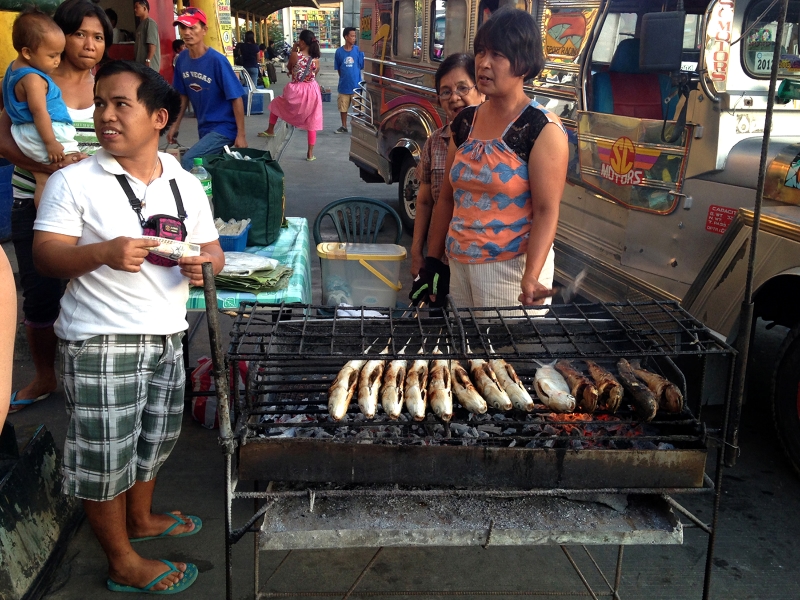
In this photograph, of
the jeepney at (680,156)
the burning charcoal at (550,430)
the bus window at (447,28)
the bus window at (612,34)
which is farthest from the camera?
the bus window at (447,28)

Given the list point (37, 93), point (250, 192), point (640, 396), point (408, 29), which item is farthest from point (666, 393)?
point (408, 29)

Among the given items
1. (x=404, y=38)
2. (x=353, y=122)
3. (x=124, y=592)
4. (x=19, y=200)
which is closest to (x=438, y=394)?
(x=124, y=592)

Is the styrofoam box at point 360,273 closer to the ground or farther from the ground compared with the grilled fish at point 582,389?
closer to the ground

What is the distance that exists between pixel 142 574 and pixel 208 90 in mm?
4321

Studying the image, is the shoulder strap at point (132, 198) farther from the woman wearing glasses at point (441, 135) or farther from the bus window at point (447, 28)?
the bus window at point (447, 28)

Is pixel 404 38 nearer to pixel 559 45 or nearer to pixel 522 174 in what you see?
pixel 559 45

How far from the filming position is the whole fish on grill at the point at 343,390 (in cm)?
213

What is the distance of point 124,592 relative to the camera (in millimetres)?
2689

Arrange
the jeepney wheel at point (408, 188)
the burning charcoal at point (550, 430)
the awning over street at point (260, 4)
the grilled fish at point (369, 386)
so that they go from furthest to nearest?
the awning over street at point (260, 4) < the jeepney wheel at point (408, 188) < the burning charcoal at point (550, 430) < the grilled fish at point (369, 386)

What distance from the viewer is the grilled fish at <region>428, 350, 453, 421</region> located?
7.00 feet

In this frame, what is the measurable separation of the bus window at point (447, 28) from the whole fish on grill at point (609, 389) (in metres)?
4.63

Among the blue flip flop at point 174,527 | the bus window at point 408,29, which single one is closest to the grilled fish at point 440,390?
the blue flip flop at point 174,527

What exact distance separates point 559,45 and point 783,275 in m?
2.62

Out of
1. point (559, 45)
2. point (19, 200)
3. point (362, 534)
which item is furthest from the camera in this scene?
point (559, 45)
